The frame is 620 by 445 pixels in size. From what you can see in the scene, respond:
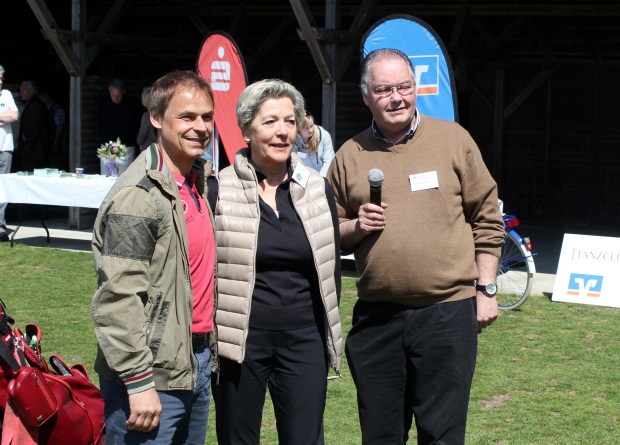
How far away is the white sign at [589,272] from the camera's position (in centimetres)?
780

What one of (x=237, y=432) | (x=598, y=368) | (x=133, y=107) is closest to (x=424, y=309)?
(x=237, y=432)

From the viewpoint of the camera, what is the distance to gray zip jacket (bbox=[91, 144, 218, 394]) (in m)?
2.65

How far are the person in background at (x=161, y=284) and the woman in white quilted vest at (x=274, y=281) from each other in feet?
0.41

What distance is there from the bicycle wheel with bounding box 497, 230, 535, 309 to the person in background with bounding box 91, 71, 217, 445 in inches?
197

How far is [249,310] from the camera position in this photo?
122 inches

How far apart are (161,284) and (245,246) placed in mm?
439

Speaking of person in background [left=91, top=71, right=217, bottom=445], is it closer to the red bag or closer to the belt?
the belt

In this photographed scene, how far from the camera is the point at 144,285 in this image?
269cm

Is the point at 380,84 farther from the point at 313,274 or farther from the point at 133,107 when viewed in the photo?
the point at 133,107

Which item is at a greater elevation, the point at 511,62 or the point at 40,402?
the point at 511,62

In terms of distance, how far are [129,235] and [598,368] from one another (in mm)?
4093

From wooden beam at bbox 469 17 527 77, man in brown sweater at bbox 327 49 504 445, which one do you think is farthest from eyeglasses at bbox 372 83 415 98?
wooden beam at bbox 469 17 527 77

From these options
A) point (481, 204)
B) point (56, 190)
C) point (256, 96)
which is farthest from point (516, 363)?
point (56, 190)

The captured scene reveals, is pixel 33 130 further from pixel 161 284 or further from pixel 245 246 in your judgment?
pixel 161 284
